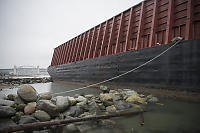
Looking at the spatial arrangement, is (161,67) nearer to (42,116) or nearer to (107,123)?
(107,123)

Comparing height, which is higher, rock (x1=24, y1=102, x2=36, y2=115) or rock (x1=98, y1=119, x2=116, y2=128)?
rock (x1=24, y1=102, x2=36, y2=115)

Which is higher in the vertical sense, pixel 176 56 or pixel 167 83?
pixel 176 56

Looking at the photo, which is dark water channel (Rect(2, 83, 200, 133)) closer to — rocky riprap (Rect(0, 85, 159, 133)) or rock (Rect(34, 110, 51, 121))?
rocky riprap (Rect(0, 85, 159, 133))

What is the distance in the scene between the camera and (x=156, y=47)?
3.76 meters

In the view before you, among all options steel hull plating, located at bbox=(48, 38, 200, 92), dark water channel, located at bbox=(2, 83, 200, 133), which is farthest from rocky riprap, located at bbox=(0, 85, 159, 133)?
steel hull plating, located at bbox=(48, 38, 200, 92)

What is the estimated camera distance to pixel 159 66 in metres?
3.62

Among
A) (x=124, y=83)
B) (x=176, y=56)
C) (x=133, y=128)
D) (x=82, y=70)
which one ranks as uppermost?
(x=176, y=56)

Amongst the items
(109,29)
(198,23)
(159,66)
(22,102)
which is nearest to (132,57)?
(159,66)

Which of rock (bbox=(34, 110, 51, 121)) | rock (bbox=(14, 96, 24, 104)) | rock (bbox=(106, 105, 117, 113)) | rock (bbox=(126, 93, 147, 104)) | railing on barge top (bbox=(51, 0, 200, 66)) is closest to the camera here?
rock (bbox=(34, 110, 51, 121))

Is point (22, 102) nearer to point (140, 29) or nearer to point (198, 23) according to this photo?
point (140, 29)

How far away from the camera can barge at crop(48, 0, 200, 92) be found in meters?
3.12

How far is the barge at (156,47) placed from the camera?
3.12 m

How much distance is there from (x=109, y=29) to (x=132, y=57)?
321cm

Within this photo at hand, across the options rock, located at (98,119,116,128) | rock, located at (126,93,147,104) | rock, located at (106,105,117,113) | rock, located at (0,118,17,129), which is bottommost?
rock, located at (0,118,17,129)
